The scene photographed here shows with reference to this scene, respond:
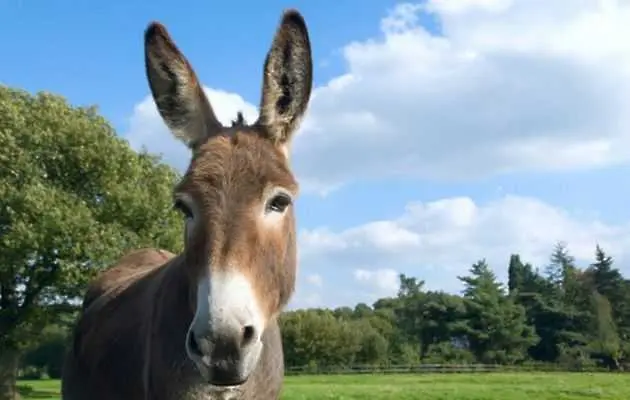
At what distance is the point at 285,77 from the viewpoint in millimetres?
4711

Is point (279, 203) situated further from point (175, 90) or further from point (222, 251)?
point (175, 90)

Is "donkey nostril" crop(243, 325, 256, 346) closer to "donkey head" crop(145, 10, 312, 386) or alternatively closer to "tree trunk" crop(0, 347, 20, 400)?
"donkey head" crop(145, 10, 312, 386)

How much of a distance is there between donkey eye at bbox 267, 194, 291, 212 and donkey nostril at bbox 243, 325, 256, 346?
2.59ft

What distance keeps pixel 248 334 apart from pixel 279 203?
0.89 m

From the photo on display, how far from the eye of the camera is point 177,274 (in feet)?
16.1

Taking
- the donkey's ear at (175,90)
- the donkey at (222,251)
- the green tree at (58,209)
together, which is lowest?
the donkey at (222,251)

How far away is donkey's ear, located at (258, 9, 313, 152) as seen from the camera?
464cm

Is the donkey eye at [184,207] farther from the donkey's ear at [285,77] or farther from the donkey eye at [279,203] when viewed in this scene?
the donkey's ear at [285,77]

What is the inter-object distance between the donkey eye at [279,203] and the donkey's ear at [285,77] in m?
0.47

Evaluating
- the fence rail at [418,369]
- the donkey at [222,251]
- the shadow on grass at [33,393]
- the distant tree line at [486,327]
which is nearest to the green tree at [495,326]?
the distant tree line at [486,327]

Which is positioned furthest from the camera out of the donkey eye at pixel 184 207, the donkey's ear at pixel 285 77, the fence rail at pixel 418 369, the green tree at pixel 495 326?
the green tree at pixel 495 326

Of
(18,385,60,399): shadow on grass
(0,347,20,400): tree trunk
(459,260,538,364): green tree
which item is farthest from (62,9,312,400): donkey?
(459,260,538,364): green tree

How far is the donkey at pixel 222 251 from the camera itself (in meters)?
3.62

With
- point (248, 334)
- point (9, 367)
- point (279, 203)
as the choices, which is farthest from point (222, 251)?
point (9, 367)
